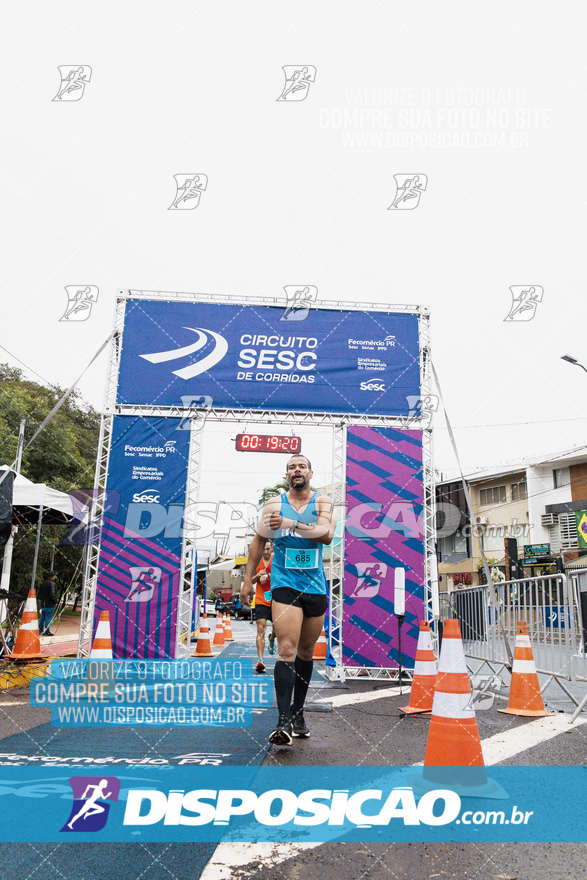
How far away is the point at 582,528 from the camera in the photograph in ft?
97.1

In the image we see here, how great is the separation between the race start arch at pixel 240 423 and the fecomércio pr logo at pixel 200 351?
0.05 ft

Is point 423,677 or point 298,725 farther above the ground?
point 423,677

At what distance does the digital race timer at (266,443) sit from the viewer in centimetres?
1049

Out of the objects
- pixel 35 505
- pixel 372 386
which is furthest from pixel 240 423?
pixel 35 505

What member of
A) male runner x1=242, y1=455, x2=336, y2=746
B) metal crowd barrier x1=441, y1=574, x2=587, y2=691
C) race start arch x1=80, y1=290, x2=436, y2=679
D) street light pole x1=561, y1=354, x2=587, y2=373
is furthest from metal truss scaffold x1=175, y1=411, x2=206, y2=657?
street light pole x1=561, y1=354, x2=587, y2=373

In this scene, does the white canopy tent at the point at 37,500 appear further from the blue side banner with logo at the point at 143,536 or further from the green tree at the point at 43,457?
the green tree at the point at 43,457

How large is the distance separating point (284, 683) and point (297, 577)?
2.42 feet

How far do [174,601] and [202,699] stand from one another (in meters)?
3.61

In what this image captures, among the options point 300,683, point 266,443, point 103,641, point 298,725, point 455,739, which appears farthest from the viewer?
point 266,443

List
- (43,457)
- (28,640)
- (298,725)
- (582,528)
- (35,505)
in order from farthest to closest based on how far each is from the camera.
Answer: (582,528)
(43,457)
(35,505)
(28,640)
(298,725)

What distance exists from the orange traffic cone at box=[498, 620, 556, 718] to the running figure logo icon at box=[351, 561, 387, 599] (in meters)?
3.50

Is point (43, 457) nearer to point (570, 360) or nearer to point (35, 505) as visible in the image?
point (35, 505)

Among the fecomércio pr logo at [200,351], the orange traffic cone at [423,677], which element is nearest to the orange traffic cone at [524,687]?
the orange traffic cone at [423,677]

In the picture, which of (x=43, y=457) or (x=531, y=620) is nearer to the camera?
(x=531, y=620)
